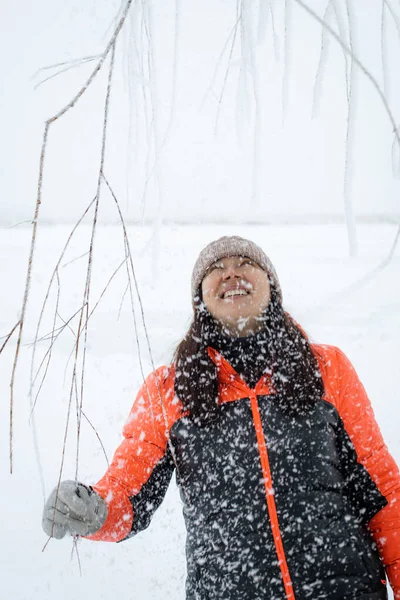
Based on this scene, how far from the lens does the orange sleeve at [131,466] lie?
89cm

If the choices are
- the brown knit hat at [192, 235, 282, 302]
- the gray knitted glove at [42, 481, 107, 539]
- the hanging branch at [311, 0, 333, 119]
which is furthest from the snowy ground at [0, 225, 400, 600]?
the hanging branch at [311, 0, 333, 119]

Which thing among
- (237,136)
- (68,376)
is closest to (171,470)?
(237,136)

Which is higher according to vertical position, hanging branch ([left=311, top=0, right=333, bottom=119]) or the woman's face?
hanging branch ([left=311, top=0, right=333, bottom=119])

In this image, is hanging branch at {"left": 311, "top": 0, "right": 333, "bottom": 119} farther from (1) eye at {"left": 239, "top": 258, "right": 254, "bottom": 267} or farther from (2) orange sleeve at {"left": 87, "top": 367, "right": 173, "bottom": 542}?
(2) orange sleeve at {"left": 87, "top": 367, "right": 173, "bottom": 542}

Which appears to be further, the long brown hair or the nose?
the nose

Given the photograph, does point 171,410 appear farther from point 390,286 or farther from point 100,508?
point 390,286

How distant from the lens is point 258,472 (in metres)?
0.91

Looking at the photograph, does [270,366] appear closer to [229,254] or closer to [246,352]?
[246,352]

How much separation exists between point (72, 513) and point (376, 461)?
0.72 meters

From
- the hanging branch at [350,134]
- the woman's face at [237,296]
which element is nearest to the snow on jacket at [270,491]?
Result: the woman's face at [237,296]

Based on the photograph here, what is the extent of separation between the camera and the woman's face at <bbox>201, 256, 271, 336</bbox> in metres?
1.10

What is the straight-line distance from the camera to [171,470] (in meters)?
1.04

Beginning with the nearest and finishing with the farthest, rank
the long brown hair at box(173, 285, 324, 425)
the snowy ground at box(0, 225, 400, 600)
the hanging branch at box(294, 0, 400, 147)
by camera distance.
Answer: the hanging branch at box(294, 0, 400, 147), the long brown hair at box(173, 285, 324, 425), the snowy ground at box(0, 225, 400, 600)

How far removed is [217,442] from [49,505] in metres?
0.41
